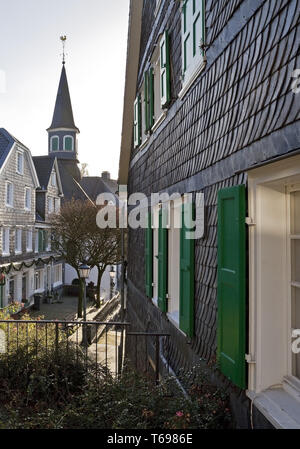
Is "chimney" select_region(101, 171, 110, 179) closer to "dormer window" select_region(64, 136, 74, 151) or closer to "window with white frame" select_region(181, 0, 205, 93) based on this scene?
"dormer window" select_region(64, 136, 74, 151)

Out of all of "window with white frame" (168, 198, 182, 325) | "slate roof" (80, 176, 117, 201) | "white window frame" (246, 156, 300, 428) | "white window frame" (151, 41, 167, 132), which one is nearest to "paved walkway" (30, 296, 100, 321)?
"white window frame" (151, 41, 167, 132)

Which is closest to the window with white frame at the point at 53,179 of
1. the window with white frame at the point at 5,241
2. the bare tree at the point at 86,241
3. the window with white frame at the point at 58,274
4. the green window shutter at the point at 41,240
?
the green window shutter at the point at 41,240

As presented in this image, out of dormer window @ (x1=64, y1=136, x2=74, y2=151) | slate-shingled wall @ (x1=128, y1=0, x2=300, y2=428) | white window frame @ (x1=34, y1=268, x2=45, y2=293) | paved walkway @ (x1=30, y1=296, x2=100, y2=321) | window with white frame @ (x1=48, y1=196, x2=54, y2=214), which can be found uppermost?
dormer window @ (x1=64, y1=136, x2=74, y2=151)

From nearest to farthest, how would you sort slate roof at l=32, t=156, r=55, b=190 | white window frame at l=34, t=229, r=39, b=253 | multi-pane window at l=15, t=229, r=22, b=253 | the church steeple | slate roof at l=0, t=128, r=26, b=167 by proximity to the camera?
slate roof at l=0, t=128, r=26, b=167
multi-pane window at l=15, t=229, r=22, b=253
white window frame at l=34, t=229, r=39, b=253
slate roof at l=32, t=156, r=55, b=190
the church steeple

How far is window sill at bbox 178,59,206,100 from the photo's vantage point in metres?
4.78

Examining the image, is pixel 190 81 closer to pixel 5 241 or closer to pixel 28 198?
pixel 5 241

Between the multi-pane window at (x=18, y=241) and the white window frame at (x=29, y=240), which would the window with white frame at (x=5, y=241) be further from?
the white window frame at (x=29, y=240)

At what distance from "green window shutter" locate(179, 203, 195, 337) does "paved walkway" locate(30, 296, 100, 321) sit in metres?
17.2

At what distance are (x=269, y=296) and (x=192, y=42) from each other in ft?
11.0

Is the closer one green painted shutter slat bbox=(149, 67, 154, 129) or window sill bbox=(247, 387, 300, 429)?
window sill bbox=(247, 387, 300, 429)

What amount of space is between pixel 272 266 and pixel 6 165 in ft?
70.7

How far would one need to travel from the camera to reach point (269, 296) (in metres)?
3.09

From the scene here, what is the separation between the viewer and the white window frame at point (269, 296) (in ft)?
10.0
